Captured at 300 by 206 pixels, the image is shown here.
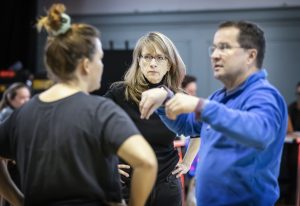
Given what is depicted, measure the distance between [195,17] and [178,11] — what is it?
0.25 m

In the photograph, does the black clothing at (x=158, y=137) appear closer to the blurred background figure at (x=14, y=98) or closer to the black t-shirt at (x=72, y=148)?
the black t-shirt at (x=72, y=148)

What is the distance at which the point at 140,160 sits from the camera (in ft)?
5.22

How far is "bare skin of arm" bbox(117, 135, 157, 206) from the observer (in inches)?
62.2

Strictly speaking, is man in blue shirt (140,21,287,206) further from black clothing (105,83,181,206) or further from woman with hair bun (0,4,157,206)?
black clothing (105,83,181,206)

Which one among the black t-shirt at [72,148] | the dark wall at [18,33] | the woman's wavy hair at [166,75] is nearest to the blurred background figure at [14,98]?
the dark wall at [18,33]

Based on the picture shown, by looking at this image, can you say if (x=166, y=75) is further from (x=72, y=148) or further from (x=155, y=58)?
(x=72, y=148)

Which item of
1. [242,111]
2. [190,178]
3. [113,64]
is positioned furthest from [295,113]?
[242,111]

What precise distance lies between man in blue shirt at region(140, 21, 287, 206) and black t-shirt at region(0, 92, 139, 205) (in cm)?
26

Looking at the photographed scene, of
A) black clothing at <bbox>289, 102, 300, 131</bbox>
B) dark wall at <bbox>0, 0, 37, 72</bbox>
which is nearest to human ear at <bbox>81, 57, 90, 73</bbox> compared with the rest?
black clothing at <bbox>289, 102, 300, 131</bbox>

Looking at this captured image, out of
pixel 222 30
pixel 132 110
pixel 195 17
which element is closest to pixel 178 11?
pixel 195 17

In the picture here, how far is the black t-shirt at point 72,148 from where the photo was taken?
1.62m

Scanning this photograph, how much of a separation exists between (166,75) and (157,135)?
0.34 m

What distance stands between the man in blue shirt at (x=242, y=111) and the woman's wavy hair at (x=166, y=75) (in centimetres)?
69

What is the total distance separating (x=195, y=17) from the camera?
716 centimetres
